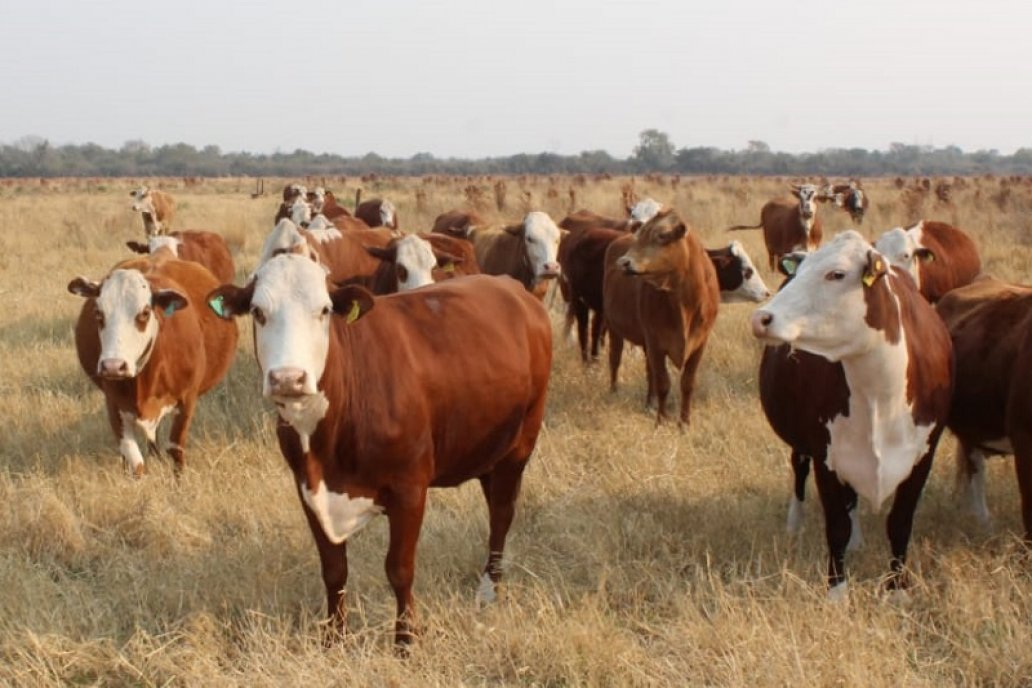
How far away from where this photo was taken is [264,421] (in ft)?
24.9

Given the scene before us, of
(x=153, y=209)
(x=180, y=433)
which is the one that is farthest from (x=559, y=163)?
(x=180, y=433)

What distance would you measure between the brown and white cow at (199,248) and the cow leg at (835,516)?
743cm

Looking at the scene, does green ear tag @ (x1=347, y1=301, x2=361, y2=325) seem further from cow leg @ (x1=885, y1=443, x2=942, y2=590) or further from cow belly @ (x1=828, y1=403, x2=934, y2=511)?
cow leg @ (x1=885, y1=443, x2=942, y2=590)

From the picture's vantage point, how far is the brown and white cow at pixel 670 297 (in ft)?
24.6

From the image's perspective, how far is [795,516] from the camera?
5.47 metres

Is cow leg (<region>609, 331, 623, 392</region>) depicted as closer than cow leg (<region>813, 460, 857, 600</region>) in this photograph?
No

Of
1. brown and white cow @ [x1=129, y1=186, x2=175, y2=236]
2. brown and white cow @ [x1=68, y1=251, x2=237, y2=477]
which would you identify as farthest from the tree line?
brown and white cow @ [x1=68, y1=251, x2=237, y2=477]

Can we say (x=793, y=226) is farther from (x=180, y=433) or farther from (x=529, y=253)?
(x=180, y=433)

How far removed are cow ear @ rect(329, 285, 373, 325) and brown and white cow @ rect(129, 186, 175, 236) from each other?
58.1 feet

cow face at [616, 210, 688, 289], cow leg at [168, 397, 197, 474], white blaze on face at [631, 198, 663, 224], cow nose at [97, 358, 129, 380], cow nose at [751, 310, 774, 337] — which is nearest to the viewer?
cow nose at [751, 310, 774, 337]

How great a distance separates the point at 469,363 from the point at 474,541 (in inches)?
52.2

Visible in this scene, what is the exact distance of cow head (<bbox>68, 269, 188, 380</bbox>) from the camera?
5777 mm

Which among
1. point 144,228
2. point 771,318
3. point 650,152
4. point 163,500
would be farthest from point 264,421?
point 650,152

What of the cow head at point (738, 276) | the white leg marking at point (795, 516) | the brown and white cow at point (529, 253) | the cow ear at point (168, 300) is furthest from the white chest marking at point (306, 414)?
the cow head at point (738, 276)
